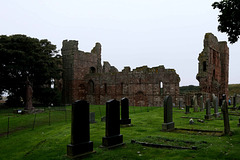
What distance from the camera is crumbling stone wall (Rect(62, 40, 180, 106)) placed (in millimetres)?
29020

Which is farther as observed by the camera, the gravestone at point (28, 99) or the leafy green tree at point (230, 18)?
the gravestone at point (28, 99)

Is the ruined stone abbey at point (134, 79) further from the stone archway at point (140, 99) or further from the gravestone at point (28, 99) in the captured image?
the gravestone at point (28, 99)

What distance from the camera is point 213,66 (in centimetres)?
3194

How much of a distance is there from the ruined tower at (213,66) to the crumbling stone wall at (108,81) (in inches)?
147

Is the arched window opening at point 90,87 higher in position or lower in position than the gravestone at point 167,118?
higher

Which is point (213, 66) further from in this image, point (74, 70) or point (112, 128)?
point (112, 128)

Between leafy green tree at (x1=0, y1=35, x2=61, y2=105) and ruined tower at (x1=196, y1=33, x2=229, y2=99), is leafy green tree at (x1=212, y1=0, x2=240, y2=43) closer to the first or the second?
leafy green tree at (x1=0, y1=35, x2=61, y2=105)

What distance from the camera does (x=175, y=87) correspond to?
92.1 ft

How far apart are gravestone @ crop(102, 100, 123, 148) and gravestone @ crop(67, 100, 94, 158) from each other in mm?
773

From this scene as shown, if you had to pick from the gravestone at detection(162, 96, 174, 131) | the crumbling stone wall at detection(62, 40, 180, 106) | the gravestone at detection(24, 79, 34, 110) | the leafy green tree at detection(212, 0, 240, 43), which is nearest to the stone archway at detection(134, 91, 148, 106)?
the crumbling stone wall at detection(62, 40, 180, 106)

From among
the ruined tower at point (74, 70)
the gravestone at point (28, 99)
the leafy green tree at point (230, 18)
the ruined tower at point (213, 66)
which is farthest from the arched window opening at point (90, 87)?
the leafy green tree at point (230, 18)

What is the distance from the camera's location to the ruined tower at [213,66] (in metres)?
28.3

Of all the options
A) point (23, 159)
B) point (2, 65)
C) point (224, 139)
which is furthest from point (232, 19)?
point (2, 65)

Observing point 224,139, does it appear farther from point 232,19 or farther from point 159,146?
point 232,19
